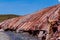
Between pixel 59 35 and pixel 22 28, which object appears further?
pixel 22 28

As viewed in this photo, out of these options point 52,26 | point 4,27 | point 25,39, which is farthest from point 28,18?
point 52,26

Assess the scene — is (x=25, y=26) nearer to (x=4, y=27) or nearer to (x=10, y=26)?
(x=10, y=26)

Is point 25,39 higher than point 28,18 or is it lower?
lower

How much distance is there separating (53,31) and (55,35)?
2063 millimetres

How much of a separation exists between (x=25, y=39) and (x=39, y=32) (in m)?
6.18

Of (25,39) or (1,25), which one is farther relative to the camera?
(1,25)

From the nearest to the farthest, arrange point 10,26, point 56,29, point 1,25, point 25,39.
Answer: point 56,29, point 25,39, point 10,26, point 1,25

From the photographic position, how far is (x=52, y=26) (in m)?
32.8

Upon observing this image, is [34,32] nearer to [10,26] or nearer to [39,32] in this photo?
[39,32]

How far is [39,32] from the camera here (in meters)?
50.7

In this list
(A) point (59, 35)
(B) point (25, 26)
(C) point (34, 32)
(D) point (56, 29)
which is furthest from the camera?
(B) point (25, 26)

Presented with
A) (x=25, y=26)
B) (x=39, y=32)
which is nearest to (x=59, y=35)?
(x=39, y=32)

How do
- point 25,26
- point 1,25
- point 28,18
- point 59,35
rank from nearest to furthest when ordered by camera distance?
point 59,35 → point 25,26 → point 28,18 → point 1,25

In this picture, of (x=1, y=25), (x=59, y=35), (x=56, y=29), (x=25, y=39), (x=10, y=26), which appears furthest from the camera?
(x=1, y=25)
